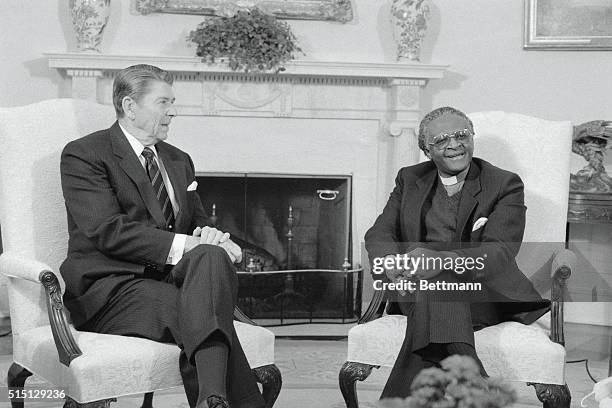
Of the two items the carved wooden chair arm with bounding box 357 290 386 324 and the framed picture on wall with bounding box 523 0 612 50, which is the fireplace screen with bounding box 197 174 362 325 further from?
the carved wooden chair arm with bounding box 357 290 386 324

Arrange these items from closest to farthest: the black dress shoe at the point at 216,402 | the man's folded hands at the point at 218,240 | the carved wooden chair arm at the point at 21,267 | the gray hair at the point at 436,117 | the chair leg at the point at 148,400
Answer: the black dress shoe at the point at 216,402
the carved wooden chair arm at the point at 21,267
the man's folded hands at the point at 218,240
the gray hair at the point at 436,117
the chair leg at the point at 148,400

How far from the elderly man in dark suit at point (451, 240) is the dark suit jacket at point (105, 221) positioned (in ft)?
2.69

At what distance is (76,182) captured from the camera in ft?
10.7

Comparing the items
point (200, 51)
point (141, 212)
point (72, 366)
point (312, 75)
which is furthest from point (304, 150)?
point (72, 366)

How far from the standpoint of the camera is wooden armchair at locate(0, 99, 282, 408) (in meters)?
2.90

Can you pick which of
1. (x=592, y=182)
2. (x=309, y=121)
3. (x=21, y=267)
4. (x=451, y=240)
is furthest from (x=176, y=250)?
(x=309, y=121)

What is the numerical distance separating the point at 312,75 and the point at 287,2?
473mm

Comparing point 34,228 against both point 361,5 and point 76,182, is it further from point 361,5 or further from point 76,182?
point 361,5

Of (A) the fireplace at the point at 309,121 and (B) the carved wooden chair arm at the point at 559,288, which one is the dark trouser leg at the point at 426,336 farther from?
(A) the fireplace at the point at 309,121

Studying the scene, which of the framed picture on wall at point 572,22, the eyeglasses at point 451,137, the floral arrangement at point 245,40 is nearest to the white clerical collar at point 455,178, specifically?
the eyeglasses at point 451,137

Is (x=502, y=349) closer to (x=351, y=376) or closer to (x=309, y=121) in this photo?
(x=351, y=376)

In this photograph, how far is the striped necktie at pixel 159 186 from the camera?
342cm

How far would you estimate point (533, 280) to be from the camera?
3.56 metres

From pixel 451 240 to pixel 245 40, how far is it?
255 centimetres
